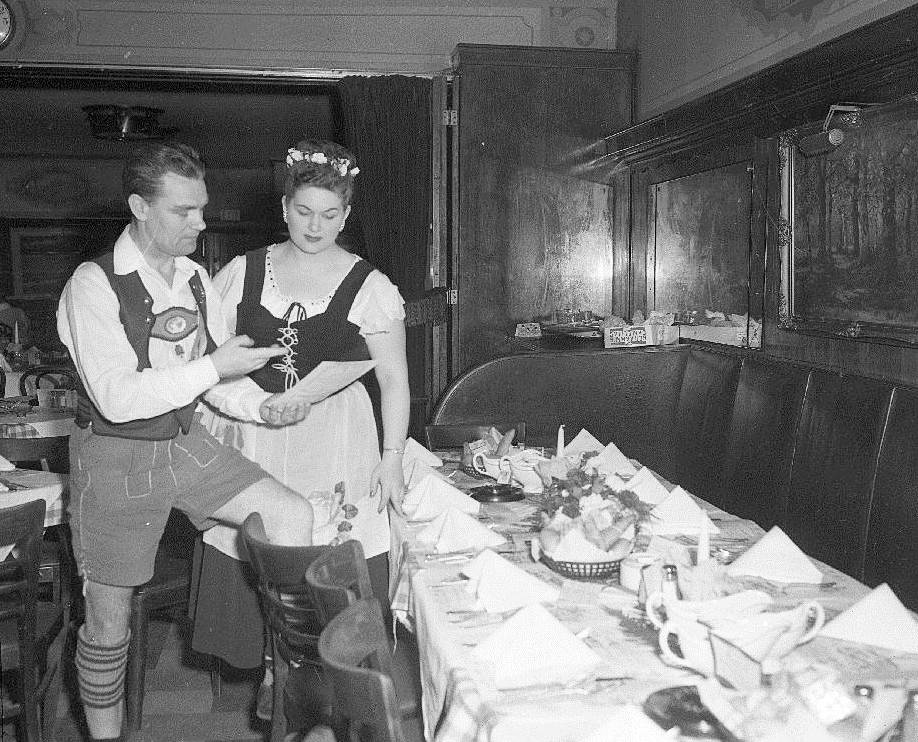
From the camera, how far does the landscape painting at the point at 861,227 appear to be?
326 centimetres

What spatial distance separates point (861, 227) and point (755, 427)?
0.86 meters

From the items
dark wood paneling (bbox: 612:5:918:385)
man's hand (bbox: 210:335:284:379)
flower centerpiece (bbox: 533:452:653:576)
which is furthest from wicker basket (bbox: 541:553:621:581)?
dark wood paneling (bbox: 612:5:918:385)

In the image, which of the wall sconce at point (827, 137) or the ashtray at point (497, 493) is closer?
the ashtray at point (497, 493)

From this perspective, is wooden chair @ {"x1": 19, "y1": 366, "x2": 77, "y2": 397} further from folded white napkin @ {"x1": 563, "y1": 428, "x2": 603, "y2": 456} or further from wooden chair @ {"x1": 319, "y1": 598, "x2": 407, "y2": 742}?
wooden chair @ {"x1": 319, "y1": 598, "x2": 407, "y2": 742}

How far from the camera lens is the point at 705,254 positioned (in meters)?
4.80

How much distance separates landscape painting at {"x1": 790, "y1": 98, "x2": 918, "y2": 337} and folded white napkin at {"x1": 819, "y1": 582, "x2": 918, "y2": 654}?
1697 millimetres

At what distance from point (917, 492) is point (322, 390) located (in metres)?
1.74

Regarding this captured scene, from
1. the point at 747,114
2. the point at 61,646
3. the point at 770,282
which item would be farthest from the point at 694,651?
the point at 747,114

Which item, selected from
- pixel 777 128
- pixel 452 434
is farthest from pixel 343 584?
pixel 777 128

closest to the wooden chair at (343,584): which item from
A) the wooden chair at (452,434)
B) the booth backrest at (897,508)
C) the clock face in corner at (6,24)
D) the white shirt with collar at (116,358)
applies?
the white shirt with collar at (116,358)

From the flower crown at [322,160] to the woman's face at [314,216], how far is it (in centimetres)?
7

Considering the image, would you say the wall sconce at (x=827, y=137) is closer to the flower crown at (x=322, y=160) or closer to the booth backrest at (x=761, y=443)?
the booth backrest at (x=761, y=443)

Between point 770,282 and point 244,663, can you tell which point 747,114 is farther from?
point 244,663

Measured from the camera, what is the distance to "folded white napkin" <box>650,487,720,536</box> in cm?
249
